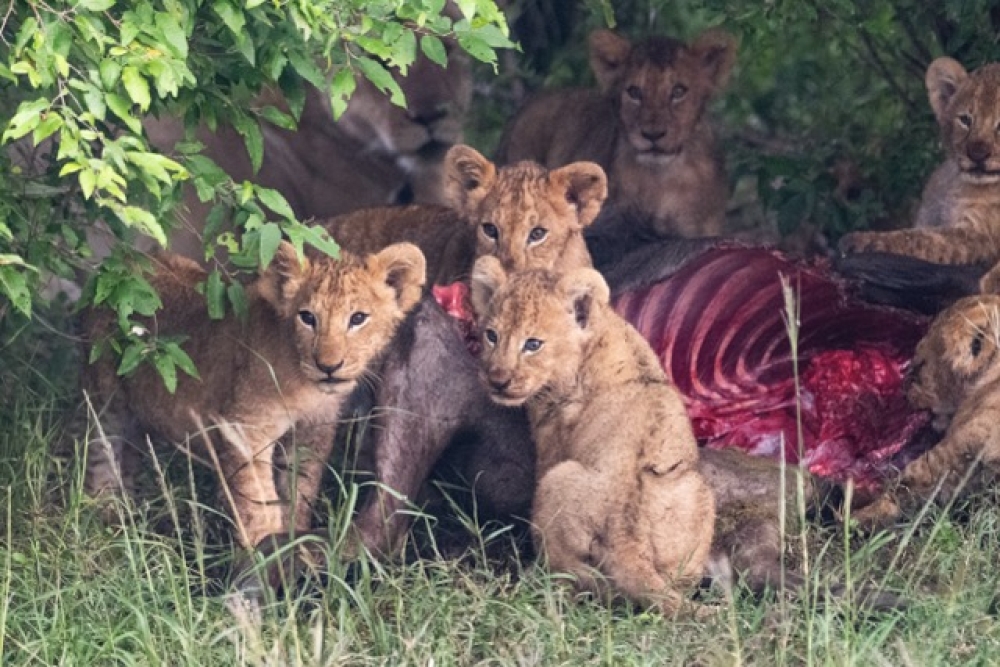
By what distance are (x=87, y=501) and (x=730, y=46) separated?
2951 mm

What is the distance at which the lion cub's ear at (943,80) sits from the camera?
677cm

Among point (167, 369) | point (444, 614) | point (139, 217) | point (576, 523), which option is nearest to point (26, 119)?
point (139, 217)

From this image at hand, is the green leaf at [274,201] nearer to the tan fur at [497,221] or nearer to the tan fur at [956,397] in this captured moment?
the tan fur at [497,221]

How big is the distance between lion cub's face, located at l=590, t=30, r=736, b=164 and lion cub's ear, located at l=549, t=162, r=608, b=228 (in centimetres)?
84

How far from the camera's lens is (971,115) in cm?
662

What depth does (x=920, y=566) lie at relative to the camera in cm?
555

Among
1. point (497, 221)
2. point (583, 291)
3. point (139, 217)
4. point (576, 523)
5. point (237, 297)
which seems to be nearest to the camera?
point (139, 217)

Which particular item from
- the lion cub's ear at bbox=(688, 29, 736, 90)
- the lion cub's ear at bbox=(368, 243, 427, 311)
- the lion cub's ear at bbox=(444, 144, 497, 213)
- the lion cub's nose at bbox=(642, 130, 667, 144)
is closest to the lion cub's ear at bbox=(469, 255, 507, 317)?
the lion cub's ear at bbox=(368, 243, 427, 311)

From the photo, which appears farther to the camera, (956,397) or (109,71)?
(956,397)

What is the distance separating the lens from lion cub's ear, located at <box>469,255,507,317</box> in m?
5.68

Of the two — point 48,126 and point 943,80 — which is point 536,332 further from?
point 943,80

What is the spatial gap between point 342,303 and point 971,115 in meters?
2.20

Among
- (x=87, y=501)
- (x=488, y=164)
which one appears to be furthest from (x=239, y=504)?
(x=488, y=164)

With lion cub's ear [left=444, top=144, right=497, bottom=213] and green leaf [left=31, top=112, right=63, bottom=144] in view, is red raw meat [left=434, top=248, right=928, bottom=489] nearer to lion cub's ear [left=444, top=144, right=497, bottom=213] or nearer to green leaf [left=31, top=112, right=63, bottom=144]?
lion cub's ear [left=444, top=144, right=497, bottom=213]
